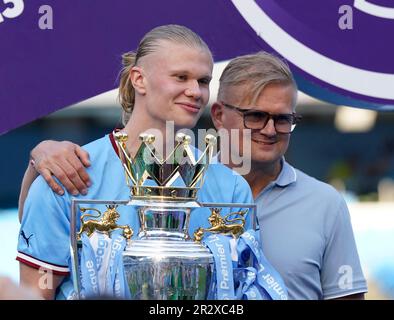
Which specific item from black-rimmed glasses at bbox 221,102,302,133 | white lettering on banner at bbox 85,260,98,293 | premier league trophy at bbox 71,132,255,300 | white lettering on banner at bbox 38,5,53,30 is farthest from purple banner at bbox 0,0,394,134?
white lettering on banner at bbox 85,260,98,293

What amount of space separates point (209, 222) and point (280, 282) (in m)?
0.20

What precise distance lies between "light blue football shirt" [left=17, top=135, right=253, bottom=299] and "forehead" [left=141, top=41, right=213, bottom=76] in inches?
9.6

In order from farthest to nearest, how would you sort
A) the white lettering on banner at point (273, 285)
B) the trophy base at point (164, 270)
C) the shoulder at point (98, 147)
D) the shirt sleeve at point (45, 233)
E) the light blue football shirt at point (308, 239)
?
the light blue football shirt at point (308, 239) < the shoulder at point (98, 147) < the shirt sleeve at point (45, 233) < the white lettering on banner at point (273, 285) < the trophy base at point (164, 270)

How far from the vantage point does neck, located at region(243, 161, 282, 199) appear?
2.75m

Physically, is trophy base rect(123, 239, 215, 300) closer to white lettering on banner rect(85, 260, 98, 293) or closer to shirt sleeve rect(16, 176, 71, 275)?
→ white lettering on banner rect(85, 260, 98, 293)

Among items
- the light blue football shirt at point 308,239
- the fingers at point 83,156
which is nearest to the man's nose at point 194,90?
the fingers at point 83,156

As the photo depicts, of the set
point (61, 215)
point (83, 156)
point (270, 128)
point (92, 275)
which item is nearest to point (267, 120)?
point (270, 128)

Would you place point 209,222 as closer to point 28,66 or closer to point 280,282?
point 280,282

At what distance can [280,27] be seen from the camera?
2.80 metres

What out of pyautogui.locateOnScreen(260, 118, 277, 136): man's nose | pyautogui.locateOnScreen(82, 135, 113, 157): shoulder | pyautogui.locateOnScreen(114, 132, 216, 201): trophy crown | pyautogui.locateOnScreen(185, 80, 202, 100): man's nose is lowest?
pyautogui.locateOnScreen(114, 132, 216, 201): trophy crown

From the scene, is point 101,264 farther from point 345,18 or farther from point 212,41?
point 345,18

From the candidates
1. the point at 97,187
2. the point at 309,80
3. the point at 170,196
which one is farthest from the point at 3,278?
the point at 309,80

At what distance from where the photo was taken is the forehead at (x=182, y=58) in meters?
2.28

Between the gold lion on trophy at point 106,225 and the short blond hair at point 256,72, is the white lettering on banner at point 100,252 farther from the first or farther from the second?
the short blond hair at point 256,72
